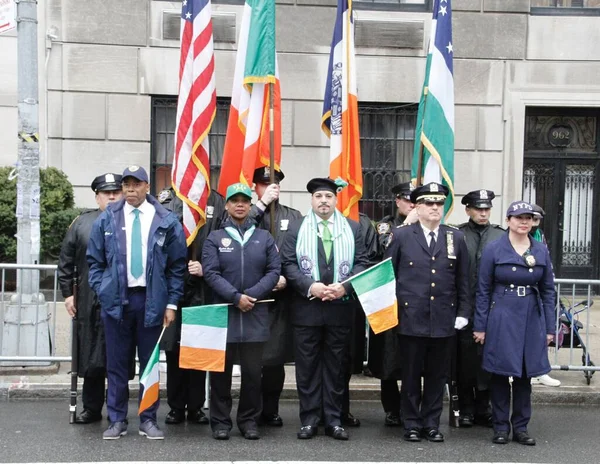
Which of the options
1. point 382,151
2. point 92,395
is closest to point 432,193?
point 92,395

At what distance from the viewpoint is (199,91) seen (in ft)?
24.6

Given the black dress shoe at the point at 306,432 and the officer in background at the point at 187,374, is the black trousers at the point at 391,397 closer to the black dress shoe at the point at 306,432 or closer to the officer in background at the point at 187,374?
the black dress shoe at the point at 306,432

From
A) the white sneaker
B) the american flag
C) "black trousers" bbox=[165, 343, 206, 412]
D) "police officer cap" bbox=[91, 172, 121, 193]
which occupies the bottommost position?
the white sneaker

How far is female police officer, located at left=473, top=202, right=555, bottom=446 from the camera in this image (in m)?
6.61

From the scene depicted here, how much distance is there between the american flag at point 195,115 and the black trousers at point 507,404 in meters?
2.86

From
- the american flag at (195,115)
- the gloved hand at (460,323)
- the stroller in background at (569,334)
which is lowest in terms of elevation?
the stroller in background at (569,334)

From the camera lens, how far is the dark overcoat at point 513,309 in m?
6.61

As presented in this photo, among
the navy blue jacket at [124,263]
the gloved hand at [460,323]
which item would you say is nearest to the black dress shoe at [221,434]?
the navy blue jacket at [124,263]

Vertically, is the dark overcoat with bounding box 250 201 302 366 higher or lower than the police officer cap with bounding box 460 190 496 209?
lower

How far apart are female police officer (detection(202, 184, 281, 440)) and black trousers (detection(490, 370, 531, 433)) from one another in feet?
6.26

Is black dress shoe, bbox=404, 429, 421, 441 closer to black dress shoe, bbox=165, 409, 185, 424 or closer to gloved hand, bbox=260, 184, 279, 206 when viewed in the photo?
black dress shoe, bbox=165, 409, 185, 424

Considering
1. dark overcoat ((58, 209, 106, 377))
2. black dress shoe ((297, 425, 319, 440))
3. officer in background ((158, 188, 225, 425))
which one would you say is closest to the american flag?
officer in background ((158, 188, 225, 425))

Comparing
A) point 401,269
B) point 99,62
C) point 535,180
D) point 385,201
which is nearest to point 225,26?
point 99,62

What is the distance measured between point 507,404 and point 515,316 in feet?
2.40
